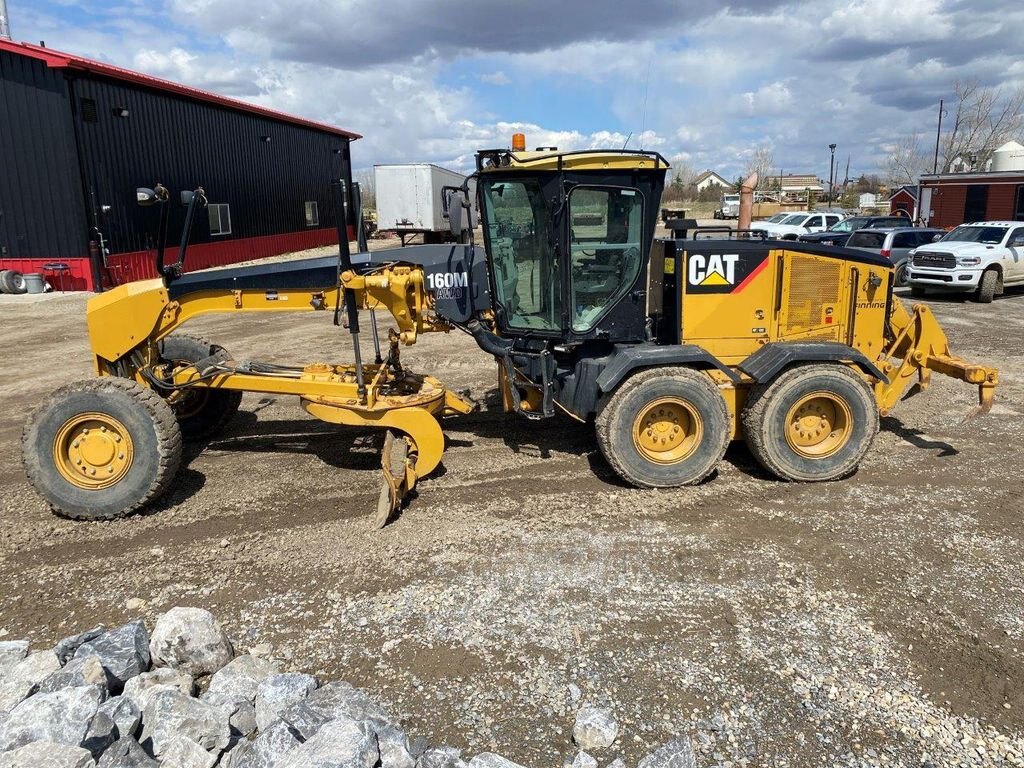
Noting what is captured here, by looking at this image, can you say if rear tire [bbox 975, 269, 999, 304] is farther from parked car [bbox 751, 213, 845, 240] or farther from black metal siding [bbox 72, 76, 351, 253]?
black metal siding [bbox 72, 76, 351, 253]

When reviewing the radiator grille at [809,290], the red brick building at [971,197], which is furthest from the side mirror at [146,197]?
the red brick building at [971,197]

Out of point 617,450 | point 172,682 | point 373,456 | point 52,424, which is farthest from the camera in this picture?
point 373,456

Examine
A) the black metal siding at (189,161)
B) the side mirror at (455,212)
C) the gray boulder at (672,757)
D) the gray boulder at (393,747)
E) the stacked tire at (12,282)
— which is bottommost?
the gray boulder at (672,757)

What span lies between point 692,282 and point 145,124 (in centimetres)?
1859

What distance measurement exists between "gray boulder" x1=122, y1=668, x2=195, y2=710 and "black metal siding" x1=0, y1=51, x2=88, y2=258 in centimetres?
1682

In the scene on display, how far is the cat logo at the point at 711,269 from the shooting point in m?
6.00

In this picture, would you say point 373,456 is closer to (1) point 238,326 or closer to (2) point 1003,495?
(2) point 1003,495

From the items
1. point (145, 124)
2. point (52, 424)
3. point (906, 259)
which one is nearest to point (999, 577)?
point (52, 424)

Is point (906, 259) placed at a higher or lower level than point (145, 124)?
lower

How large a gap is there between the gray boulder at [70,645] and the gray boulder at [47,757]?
0.73 meters

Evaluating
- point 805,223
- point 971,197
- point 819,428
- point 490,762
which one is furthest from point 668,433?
point 971,197

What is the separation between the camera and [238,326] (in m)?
14.4

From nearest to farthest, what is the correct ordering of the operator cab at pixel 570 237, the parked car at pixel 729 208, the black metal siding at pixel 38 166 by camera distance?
the operator cab at pixel 570 237
the black metal siding at pixel 38 166
the parked car at pixel 729 208

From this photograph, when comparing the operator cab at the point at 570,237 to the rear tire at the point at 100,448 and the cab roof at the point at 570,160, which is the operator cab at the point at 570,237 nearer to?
the cab roof at the point at 570,160
